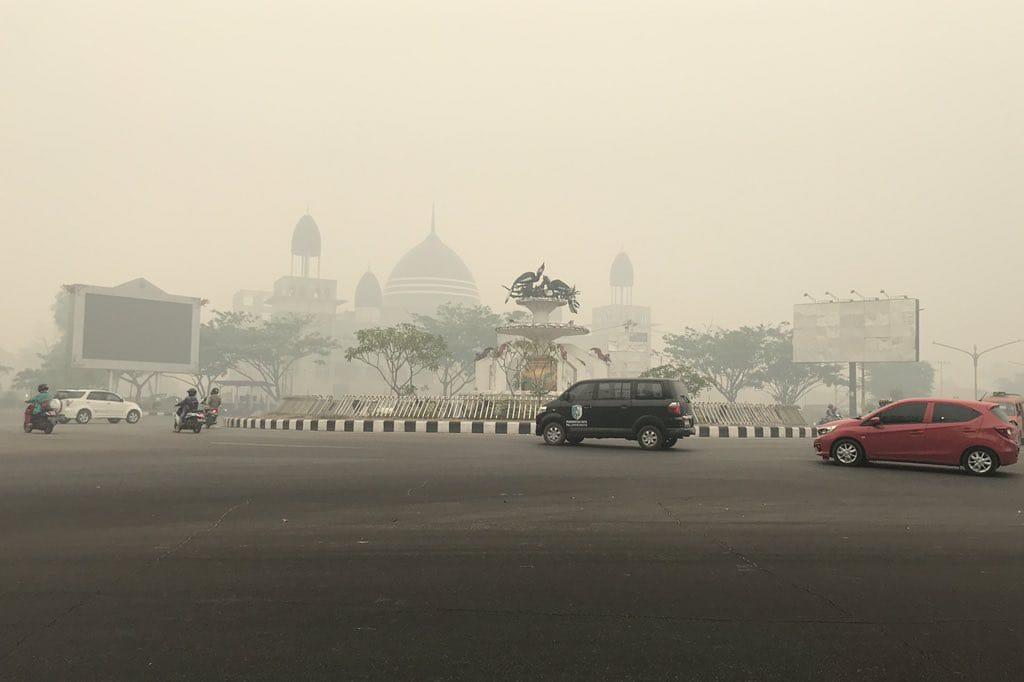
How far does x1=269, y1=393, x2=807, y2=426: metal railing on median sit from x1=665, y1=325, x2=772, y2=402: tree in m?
34.1

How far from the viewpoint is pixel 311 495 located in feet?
31.3

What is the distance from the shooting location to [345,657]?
153 inches

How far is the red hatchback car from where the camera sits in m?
13.3

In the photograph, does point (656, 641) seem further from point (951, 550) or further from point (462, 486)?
point (462, 486)

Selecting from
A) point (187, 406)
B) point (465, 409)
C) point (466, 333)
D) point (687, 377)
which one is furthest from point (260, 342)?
point (187, 406)

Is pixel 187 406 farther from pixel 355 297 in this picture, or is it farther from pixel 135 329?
pixel 355 297

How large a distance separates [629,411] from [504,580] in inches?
529

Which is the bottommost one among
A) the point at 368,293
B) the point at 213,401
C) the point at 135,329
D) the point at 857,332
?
the point at 213,401

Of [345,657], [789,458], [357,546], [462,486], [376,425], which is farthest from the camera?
[376,425]

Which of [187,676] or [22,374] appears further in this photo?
[22,374]

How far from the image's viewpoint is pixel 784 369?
69.1 metres

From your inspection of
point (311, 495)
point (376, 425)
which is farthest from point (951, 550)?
point (376, 425)

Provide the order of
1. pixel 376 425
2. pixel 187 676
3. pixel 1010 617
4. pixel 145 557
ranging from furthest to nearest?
pixel 376 425 < pixel 145 557 < pixel 1010 617 < pixel 187 676

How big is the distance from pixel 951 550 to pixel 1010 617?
206 cm
